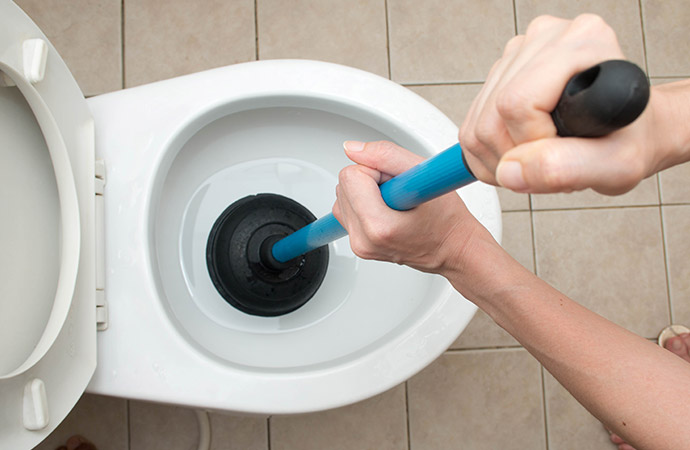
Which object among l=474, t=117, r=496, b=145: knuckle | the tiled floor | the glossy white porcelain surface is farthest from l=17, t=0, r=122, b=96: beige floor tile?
l=474, t=117, r=496, b=145: knuckle

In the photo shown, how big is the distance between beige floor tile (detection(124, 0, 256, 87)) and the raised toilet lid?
0.53 metres

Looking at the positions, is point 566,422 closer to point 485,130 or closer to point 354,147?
point 354,147

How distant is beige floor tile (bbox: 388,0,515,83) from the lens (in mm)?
1149

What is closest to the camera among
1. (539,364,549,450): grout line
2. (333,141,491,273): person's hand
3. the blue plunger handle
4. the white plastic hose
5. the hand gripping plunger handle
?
the hand gripping plunger handle

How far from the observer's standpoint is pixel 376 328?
75 centimetres

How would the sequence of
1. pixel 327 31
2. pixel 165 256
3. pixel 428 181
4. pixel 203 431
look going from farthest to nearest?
pixel 327 31 → pixel 203 431 → pixel 165 256 → pixel 428 181

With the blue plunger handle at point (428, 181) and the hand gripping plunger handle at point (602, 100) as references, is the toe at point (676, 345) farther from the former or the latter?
the hand gripping plunger handle at point (602, 100)

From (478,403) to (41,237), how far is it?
915mm

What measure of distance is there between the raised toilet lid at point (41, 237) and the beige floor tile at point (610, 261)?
3.02 feet

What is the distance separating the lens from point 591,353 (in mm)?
465

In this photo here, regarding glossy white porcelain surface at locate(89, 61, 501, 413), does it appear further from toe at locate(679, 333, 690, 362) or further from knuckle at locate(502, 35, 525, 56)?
toe at locate(679, 333, 690, 362)

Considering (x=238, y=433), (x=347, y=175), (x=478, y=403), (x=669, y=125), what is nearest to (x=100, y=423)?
(x=238, y=433)

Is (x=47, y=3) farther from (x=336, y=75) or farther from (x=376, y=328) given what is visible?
(x=376, y=328)

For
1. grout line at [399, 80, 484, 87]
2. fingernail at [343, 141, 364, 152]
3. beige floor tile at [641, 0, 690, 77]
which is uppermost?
beige floor tile at [641, 0, 690, 77]
